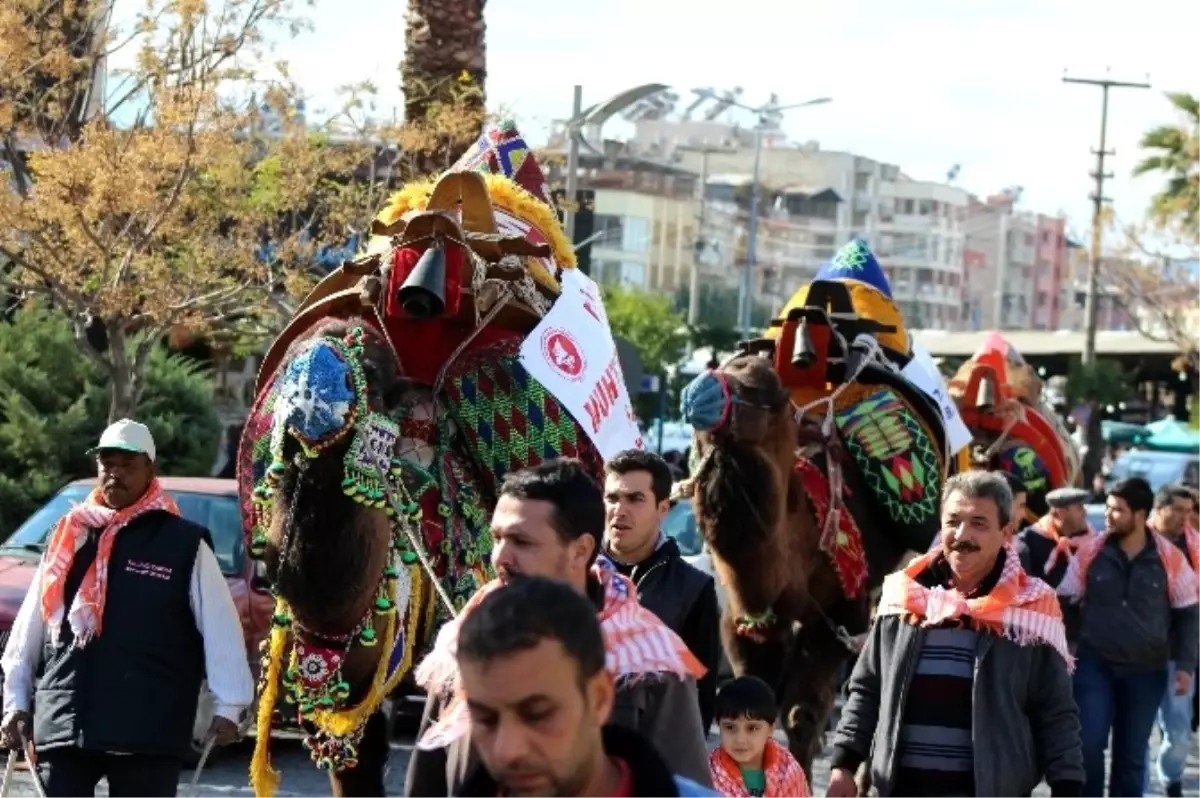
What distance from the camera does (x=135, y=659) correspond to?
8.46 m

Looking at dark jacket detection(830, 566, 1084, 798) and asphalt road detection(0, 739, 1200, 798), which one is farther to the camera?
asphalt road detection(0, 739, 1200, 798)

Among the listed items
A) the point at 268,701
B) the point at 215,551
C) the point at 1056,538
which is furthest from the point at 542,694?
the point at 1056,538

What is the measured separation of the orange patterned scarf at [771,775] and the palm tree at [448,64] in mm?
12315

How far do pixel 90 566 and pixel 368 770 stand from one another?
129 centimetres

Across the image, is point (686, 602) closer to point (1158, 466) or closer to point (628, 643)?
point (628, 643)

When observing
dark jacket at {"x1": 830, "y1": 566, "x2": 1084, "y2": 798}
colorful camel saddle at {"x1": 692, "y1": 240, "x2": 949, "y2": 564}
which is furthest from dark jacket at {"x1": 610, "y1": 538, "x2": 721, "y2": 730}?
colorful camel saddle at {"x1": 692, "y1": 240, "x2": 949, "y2": 564}

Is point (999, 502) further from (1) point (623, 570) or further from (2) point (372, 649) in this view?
(2) point (372, 649)

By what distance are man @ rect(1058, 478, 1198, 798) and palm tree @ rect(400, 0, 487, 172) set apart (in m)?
8.51

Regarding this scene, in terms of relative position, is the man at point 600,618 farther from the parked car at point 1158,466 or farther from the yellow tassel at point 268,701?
the parked car at point 1158,466

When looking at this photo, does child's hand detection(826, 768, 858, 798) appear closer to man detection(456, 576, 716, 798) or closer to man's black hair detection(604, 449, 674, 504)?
→ man's black hair detection(604, 449, 674, 504)

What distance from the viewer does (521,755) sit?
3662 mm

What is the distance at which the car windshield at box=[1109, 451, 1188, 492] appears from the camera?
136ft

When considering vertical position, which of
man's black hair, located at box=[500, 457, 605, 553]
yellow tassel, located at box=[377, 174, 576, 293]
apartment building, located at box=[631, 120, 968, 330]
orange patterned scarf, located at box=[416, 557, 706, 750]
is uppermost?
apartment building, located at box=[631, 120, 968, 330]

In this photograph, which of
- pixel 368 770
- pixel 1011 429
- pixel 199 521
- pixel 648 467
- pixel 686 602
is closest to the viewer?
pixel 686 602
